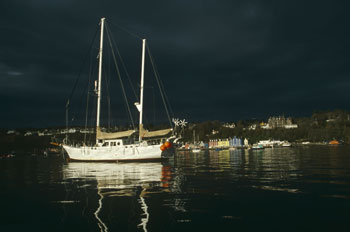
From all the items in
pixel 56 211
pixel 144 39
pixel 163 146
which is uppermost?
pixel 144 39

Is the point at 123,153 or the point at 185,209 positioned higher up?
the point at 123,153

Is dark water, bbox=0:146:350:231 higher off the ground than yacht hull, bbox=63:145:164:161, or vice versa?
yacht hull, bbox=63:145:164:161

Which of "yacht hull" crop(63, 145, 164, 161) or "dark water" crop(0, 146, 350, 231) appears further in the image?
"yacht hull" crop(63, 145, 164, 161)

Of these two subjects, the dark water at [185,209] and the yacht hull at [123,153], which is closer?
the dark water at [185,209]

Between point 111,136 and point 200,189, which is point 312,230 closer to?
point 200,189

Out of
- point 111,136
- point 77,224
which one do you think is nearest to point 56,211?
point 77,224

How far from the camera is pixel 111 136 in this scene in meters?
55.6

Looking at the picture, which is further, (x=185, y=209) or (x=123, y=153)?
(x=123, y=153)

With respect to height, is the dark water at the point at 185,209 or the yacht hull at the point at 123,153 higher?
the yacht hull at the point at 123,153

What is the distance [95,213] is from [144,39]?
51692 millimetres

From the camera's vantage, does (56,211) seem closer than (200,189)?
Yes

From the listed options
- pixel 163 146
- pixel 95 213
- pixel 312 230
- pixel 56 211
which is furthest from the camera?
pixel 163 146

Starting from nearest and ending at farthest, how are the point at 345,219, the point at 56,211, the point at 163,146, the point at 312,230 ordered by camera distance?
1. the point at 312,230
2. the point at 345,219
3. the point at 56,211
4. the point at 163,146

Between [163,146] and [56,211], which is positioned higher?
[163,146]
